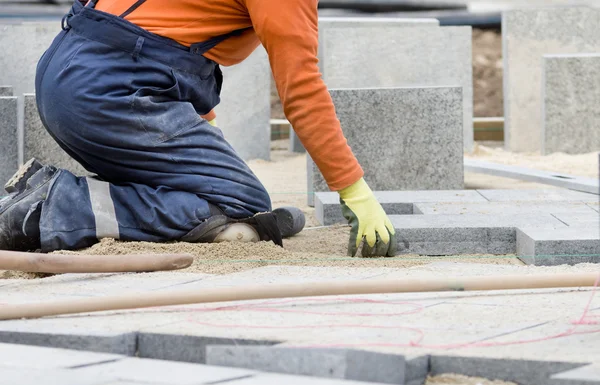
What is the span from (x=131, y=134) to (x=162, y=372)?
2.01 metres

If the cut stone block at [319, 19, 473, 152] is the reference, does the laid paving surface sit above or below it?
below

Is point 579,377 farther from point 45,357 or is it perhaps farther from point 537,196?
point 537,196

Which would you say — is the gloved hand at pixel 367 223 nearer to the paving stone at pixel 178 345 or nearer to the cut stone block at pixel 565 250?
the cut stone block at pixel 565 250

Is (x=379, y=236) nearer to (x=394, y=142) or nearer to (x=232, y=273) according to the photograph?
(x=232, y=273)

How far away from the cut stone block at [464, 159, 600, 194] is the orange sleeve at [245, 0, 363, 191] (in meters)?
2.48

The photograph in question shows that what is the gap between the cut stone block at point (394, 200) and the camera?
Answer: 527 centimetres

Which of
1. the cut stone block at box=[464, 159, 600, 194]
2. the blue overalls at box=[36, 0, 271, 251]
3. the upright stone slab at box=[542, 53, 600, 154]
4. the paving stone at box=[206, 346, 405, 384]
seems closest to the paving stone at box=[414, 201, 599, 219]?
the cut stone block at box=[464, 159, 600, 194]

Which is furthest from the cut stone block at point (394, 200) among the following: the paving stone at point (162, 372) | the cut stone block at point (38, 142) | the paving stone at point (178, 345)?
the paving stone at point (162, 372)

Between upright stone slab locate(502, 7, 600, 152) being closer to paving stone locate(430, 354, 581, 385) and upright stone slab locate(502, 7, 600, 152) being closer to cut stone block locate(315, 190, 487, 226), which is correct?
cut stone block locate(315, 190, 487, 226)

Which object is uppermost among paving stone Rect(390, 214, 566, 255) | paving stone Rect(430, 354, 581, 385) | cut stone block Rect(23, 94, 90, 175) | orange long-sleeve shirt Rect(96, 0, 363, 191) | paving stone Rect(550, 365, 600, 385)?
orange long-sleeve shirt Rect(96, 0, 363, 191)

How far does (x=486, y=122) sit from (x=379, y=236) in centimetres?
730

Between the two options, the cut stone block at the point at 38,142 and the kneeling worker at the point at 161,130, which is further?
the cut stone block at the point at 38,142

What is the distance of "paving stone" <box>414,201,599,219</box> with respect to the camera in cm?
515

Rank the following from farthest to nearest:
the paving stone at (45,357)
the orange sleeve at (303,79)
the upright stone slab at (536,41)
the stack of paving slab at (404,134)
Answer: the upright stone slab at (536,41) < the stack of paving slab at (404,134) < the orange sleeve at (303,79) < the paving stone at (45,357)
